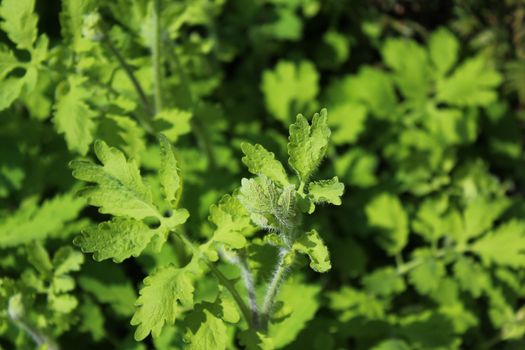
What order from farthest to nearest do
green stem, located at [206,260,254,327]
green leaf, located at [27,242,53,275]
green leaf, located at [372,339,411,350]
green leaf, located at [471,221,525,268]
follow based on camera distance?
1. green leaf, located at [471,221,525,268]
2. green leaf, located at [372,339,411,350]
3. green leaf, located at [27,242,53,275]
4. green stem, located at [206,260,254,327]

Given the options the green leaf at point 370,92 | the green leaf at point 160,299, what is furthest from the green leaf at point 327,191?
the green leaf at point 370,92

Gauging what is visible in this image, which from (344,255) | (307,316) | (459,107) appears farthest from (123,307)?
(459,107)

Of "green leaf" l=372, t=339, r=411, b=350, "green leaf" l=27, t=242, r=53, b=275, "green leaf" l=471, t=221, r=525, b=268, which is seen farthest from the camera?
"green leaf" l=471, t=221, r=525, b=268

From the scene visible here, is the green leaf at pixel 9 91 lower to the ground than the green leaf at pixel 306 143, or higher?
lower

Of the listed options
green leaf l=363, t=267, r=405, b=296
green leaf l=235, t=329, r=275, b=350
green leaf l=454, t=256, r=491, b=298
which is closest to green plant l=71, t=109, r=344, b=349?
green leaf l=235, t=329, r=275, b=350

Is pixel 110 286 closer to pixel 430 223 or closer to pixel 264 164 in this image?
pixel 264 164

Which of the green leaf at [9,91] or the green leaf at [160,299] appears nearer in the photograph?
the green leaf at [160,299]

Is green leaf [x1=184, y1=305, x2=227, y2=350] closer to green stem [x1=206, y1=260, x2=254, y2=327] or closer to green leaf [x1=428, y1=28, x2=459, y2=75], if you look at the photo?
green stem [x1=206, y1=260, x2=254, y2=327]

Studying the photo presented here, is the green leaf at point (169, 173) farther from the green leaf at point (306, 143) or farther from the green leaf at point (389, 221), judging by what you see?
the green leaf at point (389, 221)
